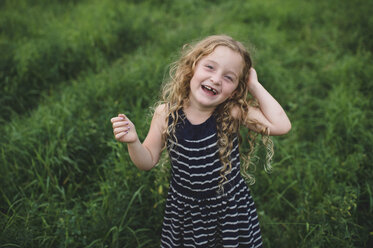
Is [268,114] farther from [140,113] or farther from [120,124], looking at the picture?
[140,113]

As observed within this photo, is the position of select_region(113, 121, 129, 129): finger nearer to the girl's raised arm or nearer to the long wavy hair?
the long wavy hair

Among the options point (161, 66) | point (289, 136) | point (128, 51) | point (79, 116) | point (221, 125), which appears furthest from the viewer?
point (128, 51)

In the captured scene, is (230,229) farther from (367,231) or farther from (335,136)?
(335,136)

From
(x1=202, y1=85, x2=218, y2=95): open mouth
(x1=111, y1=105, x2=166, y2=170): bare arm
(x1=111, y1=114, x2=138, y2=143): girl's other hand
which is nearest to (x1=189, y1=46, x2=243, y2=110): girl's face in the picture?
(x1=202, y1=85, x2=218, y2=95): open mouth

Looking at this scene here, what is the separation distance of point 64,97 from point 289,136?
7.91 feet

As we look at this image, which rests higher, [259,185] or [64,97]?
[64,97]

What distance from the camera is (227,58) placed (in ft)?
4.88

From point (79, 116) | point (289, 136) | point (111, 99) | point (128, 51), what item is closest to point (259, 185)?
point (289, 136)

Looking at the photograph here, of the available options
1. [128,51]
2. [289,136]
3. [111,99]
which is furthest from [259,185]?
[128,51]

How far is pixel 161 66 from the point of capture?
128 inches

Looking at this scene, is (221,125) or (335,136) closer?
A: (221,125)

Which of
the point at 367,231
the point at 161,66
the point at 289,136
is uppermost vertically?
the point at 161,66

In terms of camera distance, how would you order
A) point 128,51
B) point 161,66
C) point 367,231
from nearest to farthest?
point 367,231 < point 161,66 < point 128,51

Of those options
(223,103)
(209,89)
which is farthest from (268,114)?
(209,89)
